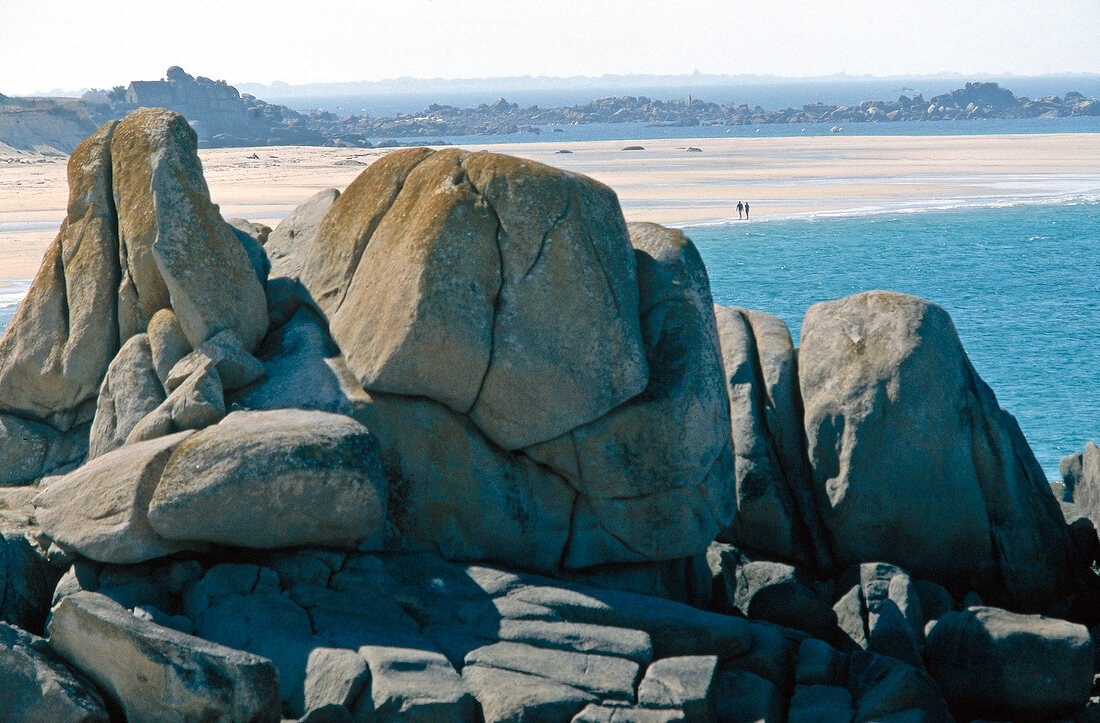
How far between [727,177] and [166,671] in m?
55.8

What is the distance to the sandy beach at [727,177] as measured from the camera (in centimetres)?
4384

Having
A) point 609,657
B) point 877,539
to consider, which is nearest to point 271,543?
point 609,657

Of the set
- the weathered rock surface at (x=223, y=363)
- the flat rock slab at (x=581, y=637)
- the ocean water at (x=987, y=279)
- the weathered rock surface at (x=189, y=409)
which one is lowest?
the ocean water at (x=987, y=279)

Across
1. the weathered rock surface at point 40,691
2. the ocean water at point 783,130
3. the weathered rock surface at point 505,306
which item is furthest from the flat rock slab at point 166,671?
the ocean water at point 783,130

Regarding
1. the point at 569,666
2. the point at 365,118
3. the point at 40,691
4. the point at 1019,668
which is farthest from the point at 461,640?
the point at 365,118

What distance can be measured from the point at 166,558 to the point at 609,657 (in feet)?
12.7

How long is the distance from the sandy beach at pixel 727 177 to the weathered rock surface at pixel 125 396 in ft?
74.7

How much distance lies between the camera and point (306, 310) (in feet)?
35.1

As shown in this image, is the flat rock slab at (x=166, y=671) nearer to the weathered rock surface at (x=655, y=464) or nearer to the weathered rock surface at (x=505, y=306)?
the weathered rock surface at (x=505, y=306)

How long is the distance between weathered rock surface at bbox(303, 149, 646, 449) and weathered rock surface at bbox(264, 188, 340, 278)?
1.89 metres

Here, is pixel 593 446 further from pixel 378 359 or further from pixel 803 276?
pixel 803 276

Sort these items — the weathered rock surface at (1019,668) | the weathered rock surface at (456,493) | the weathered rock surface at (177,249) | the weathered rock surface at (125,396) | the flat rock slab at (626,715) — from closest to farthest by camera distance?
the flat rock slab at (626,715) → the weathered rock surface at (1019,668) → the weathered rock surface at (456,493) → the weathered rock surface at (125,396) → the weathered rock surface at (177,249)

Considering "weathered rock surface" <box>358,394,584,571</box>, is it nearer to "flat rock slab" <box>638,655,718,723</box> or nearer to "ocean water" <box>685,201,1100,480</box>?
"flat rock slab" <box>638,655,718,723</box>

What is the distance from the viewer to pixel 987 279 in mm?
33375
